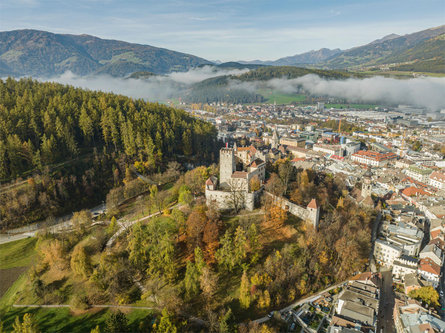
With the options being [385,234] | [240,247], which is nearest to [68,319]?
[240,247]

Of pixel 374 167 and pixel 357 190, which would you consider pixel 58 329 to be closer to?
pixel 357 190

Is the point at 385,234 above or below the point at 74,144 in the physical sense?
below

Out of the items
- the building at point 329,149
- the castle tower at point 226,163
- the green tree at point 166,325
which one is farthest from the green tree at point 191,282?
the building at point 329,149

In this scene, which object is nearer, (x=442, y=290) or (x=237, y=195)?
(x=442, y=290)

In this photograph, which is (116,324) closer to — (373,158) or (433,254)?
(433,254)

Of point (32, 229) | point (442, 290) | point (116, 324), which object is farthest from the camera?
point (32, 229)

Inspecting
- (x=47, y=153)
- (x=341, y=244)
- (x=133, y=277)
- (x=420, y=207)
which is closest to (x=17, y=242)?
(x=47, y=153)

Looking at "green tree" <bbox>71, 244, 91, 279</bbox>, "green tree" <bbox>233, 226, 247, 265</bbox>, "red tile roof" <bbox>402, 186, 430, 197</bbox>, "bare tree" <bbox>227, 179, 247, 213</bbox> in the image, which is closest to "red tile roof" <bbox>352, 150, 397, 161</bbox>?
"red tile roof" <bbox>402, 186, 430, 197</bbox>
